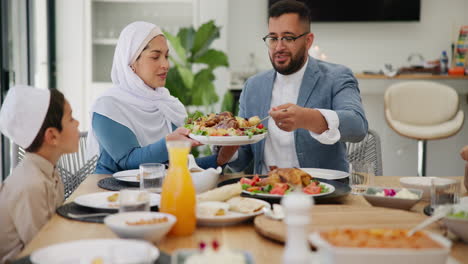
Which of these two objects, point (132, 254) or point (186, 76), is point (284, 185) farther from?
point (186, 76)

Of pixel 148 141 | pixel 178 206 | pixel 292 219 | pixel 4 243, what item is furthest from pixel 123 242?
pixel 148 141

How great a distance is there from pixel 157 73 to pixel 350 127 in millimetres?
950

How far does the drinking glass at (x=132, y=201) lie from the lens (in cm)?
139

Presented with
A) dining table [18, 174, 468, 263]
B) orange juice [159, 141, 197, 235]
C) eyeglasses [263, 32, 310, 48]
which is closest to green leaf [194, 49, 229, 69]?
eyeglasses [263, 32, 310, 48]

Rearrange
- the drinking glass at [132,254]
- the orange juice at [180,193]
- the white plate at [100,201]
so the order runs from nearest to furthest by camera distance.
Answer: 1. the drinking glass at [132,254]
2. the orange juice at [180,193]
3. the white plate at [100,201]

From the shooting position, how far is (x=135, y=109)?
8.84ft

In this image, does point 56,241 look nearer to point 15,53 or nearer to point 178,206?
point 178,206

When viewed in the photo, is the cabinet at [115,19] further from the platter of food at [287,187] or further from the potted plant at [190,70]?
the platter of food at [287,187]

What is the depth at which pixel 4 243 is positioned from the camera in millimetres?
1581

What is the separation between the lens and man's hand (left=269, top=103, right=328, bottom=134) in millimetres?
2152

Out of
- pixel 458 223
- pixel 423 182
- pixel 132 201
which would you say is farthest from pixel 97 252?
pixel 423 182

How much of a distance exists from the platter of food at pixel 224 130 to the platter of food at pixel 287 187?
213 mm

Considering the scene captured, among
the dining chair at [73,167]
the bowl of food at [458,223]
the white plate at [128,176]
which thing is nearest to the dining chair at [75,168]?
the dining chair at [73,167]

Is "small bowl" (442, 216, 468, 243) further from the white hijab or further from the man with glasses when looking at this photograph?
the white hijab
